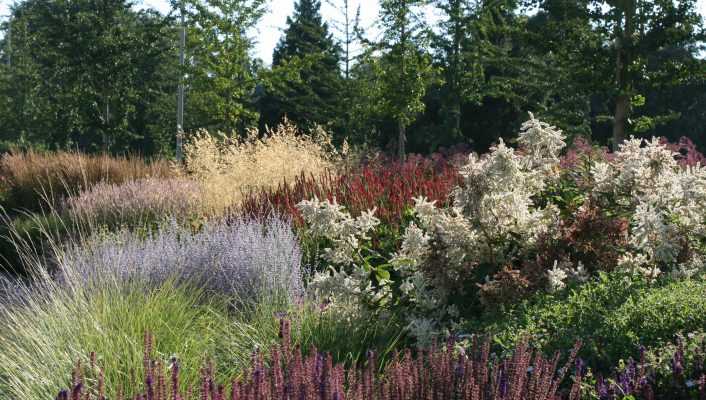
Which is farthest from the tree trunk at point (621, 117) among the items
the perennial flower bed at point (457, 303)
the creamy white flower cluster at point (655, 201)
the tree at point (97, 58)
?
the tree at point (97, 58)

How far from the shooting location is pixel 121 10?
28016mm

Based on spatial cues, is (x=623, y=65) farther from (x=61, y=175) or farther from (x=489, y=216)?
(x=489, y=216)

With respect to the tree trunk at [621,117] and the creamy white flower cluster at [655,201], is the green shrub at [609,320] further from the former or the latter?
the tree trunk at [621,117]

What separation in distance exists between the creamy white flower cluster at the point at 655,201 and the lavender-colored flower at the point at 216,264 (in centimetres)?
218

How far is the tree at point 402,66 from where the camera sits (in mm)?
18781

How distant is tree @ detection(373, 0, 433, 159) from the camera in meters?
18.8

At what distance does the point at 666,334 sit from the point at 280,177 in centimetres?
755

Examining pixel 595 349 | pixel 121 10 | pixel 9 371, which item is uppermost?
pixel 121 10

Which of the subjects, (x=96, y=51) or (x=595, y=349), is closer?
(x=595, y=349)

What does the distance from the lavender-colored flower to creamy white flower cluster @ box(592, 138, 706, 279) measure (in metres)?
2.18

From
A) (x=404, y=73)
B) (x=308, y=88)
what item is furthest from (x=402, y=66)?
(x=308, y=88)

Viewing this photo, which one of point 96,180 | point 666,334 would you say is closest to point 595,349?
point 666,334

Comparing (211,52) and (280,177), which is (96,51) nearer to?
(211,52)

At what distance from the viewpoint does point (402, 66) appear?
1894 centimetres
